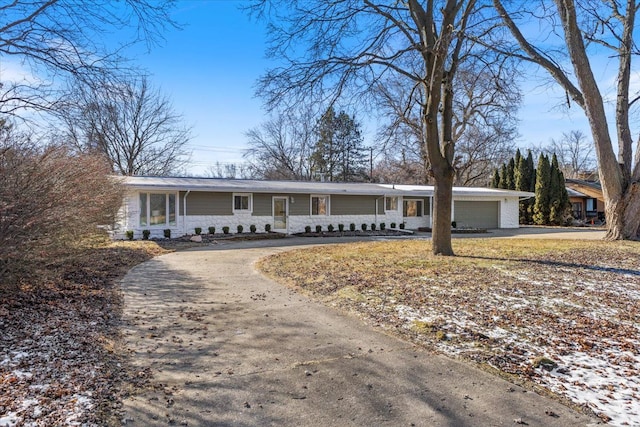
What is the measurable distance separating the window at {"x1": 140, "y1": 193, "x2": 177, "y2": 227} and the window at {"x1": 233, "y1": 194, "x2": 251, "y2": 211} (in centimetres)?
277

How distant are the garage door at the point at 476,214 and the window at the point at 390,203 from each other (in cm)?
396

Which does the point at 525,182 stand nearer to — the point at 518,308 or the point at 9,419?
the point at 518,308

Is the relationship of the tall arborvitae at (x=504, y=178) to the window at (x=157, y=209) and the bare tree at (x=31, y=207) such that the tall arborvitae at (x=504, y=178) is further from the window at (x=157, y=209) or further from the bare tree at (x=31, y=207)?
the bare tree at (x=31, y=207)

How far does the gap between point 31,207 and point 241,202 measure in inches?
587

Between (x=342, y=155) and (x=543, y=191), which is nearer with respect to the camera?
(x=543, y=191)

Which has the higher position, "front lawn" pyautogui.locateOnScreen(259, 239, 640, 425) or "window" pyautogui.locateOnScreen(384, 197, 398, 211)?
"window" pyautogui.locateOnScreen(384, 197, 398, 211)

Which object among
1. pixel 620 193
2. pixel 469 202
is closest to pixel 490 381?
pixel 620 193

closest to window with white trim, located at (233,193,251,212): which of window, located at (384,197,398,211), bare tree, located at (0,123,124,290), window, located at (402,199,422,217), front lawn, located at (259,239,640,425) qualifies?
window, located at (384,197,398,211)

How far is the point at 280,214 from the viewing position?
2069 centimetres

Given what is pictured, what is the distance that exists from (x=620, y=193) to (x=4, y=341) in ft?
56.0

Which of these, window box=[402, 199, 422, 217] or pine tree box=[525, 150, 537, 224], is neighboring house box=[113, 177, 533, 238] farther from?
pine tree box=[525, 150, 537, 224]

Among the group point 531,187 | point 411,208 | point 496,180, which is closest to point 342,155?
point 496,180

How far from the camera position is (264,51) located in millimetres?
9547

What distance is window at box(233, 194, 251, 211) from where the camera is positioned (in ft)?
64.1
